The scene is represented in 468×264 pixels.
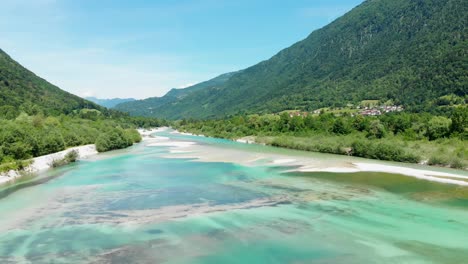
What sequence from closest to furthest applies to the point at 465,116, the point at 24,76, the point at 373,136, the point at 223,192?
A: 1. the point at 223,192
2. the point at 465,116
3. the point at 373,136
4. the point at 24,76

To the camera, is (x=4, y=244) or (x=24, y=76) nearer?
(x=4, y=244)

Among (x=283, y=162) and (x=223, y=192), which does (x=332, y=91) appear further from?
(x=223, y=192)

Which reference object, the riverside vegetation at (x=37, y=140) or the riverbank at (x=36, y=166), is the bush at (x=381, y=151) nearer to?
the riverbank at (x=36, y=166)

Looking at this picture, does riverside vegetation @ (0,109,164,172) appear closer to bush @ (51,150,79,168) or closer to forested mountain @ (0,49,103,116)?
bush @ (51,150,79,168)

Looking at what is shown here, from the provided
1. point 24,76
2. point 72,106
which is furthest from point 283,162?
point 24,76

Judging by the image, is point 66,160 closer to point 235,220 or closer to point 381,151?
point 235,220

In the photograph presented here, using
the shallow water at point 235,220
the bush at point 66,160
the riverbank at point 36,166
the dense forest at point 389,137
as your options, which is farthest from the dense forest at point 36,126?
the dense forest at point 389,137

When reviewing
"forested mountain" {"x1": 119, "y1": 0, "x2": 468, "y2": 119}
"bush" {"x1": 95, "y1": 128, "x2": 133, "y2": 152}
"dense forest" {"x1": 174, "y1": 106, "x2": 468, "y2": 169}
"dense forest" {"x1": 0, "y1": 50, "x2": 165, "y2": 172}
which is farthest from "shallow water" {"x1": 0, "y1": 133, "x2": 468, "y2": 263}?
"forested mountain" {"x1": 119, "y1": 0, "x2": 468, "y2": 119}
